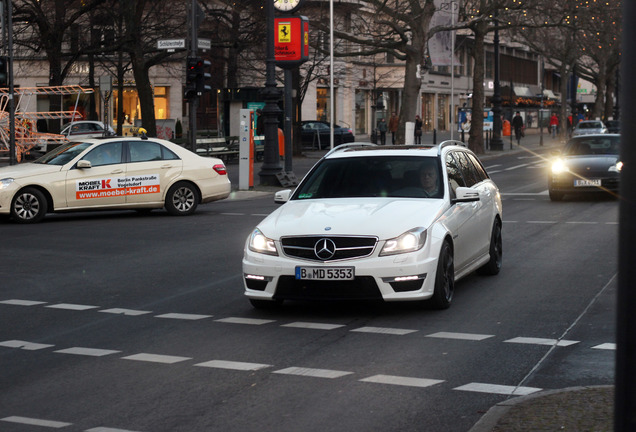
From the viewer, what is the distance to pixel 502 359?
754cm

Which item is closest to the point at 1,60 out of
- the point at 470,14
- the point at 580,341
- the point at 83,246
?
the point at 83,246

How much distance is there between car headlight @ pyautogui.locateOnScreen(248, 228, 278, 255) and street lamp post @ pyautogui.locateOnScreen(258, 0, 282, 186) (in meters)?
18.3

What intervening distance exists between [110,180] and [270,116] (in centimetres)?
941

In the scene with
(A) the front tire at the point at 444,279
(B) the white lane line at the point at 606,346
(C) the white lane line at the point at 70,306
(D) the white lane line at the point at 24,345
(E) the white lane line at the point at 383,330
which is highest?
(A) the front tire at the point at 444,279

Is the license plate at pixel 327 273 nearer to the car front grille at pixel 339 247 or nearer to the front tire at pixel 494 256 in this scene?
the car front grille at pixel 339 247

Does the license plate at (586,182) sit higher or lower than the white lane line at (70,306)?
higher

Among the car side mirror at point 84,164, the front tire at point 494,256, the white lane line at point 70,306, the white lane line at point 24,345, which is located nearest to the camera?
the white lane line at point 24,345

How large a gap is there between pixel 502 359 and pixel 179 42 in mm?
19558

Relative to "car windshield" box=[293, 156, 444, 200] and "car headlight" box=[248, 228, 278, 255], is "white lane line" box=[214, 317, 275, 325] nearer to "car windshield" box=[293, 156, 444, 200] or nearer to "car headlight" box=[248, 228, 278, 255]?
"car headlight" box=[248, 228, 278, 255]

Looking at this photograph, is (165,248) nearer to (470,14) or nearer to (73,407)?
(73,407)

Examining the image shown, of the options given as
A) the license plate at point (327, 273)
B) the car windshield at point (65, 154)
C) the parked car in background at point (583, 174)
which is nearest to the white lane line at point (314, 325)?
the license plate at point (327, 273)

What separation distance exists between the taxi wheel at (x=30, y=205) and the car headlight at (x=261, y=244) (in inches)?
406

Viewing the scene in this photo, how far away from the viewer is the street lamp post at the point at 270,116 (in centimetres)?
2736

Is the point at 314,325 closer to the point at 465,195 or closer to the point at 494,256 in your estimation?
the point at 465,195
